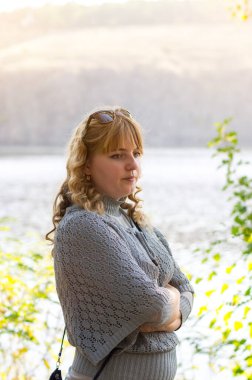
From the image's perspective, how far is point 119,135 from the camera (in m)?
1.32

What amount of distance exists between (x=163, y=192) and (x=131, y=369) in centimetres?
591

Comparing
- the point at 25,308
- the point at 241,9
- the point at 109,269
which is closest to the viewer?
the point at 109,269

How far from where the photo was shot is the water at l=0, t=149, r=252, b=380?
555 centimetres

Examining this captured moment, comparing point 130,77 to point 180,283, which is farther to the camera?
point 130,77

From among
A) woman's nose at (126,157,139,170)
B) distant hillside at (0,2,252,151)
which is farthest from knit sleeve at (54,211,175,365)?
distant hillside at (0,2,252,151)

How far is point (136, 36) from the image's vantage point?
9.29m

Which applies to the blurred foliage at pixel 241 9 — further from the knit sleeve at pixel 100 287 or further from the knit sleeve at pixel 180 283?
the knit sleeve at pixel 100 287

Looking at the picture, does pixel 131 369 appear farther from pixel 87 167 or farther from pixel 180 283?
pixel 87 167

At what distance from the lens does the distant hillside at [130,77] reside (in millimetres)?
7938

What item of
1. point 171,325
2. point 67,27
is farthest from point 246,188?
point 67,27

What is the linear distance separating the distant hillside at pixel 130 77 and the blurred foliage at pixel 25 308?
4.77 m

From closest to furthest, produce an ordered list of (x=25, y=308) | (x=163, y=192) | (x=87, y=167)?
(x=87, y=167) → (x=25, y=308) → (x=163, y=192)

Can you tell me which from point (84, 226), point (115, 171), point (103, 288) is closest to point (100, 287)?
point (103, 288)

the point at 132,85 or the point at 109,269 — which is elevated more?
the point at 109,269
